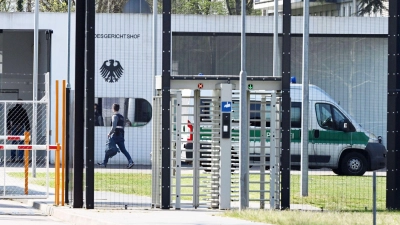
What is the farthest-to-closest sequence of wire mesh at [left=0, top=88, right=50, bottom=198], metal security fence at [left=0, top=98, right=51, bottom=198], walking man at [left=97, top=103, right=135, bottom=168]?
wire mesh at [left=0, top=88, right=50, bottom=198] < metal security fence at [left=0, top=98, right=51, bottom=198] < walking man at [left=97, top=103, right=135, bottom=168]

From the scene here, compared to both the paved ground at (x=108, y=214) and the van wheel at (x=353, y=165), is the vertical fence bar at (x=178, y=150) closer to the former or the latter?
the paved ground at (x=108, y=214)

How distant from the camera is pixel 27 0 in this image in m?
44.8

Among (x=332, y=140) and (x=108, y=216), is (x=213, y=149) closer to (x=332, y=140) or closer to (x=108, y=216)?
(x=108, y=216)

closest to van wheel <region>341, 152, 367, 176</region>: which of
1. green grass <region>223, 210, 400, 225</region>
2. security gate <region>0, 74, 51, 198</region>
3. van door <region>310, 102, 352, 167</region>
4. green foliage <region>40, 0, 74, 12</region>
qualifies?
van door <region>310, 102, 352, 167</region>

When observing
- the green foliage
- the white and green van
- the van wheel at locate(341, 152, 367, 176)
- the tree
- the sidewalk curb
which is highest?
the green foliage

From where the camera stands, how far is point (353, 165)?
23703mm

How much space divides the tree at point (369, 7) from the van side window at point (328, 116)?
295 centimetres

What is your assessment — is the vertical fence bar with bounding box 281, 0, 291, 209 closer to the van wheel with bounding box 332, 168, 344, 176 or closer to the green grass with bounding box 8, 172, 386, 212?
the green grass with bounding box 8, 172, 386, 212

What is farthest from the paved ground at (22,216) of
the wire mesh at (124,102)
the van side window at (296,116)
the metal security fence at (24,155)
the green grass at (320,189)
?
the van side window at (296,116)

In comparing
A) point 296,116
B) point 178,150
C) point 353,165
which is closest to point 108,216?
point 178,150

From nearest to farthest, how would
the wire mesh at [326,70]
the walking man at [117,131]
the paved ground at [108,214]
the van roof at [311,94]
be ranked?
1. the paved ground at [108,214]
2. the walking man at [117,131]
3. the wire mesh at [326,70]
4. the van roof at [311,94]

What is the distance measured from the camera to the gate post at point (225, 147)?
15.5 meters

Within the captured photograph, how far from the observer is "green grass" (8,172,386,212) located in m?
17.2

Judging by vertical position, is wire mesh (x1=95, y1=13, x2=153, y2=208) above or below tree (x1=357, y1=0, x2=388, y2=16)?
below
